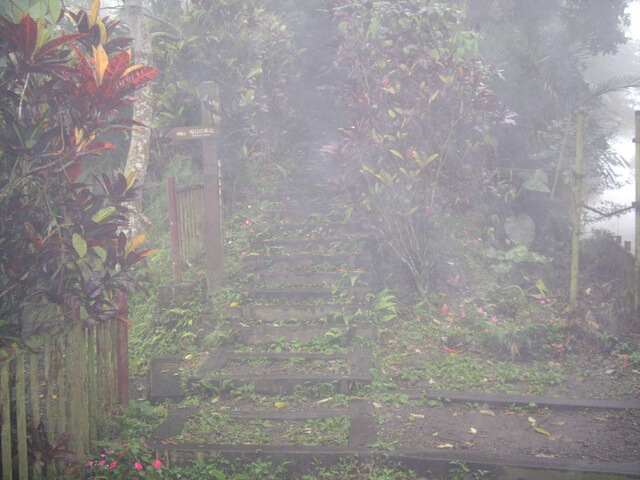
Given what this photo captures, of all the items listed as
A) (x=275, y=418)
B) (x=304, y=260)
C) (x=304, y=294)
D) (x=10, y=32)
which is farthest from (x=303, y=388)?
(x=10, y=32)

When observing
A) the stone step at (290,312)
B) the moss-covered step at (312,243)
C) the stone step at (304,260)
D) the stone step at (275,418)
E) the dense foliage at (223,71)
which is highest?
the dense foliage at (223,71)

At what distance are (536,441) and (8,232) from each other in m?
3.74

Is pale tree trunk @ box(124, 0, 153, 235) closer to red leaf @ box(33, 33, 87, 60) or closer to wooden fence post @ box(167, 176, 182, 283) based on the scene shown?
wooden fence post @ box(167, 176, 182, 283)

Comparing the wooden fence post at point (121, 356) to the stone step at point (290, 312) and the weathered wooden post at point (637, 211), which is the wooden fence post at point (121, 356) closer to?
the stone step at point (290, 312)

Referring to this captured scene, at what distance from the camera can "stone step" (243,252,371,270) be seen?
6.98m

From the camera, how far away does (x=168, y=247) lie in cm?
775

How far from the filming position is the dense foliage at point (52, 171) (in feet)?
9.82

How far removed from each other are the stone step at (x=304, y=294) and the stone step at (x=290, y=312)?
268mm

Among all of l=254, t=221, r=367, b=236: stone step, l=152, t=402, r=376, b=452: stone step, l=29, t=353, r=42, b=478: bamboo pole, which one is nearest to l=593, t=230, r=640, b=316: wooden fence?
l=254, t=221, r=367, b=236: stone step

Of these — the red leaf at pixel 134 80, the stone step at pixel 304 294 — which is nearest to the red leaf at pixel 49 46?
the red leaf at pixel 134 80

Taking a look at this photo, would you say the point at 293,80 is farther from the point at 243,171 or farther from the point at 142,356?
the point at 142,356

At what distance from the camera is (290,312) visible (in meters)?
6.02

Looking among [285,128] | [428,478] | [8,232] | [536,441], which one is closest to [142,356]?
[8,232]

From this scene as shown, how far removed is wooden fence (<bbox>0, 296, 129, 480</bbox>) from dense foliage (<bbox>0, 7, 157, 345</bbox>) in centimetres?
17
